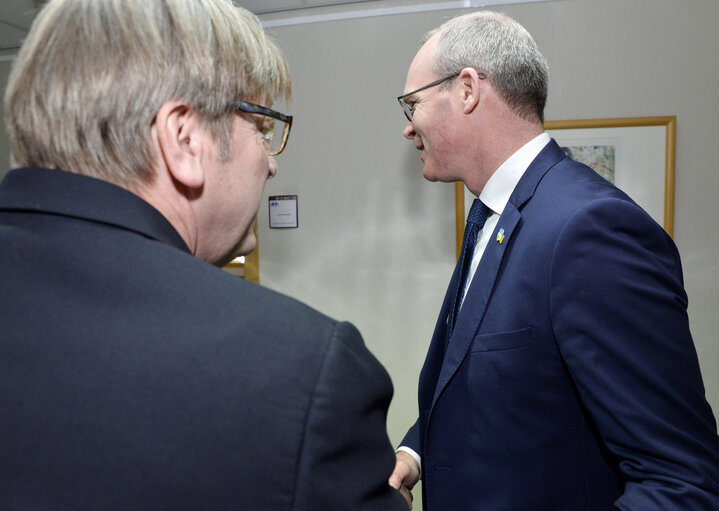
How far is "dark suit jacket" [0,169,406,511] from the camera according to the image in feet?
1.25

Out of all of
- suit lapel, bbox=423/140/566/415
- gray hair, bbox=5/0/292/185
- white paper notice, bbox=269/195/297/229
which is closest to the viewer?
gray hair, bbox=5/0/292/185

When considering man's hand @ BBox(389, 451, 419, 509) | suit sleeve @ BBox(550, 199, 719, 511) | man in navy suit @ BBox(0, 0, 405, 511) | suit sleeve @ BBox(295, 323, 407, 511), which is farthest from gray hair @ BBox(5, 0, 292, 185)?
man's hand @ BBox(389, 451, 419, 509)

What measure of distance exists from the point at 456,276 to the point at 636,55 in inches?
61.9

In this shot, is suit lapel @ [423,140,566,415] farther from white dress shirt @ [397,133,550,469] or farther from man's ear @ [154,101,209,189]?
man's ear @ [154,101,209,189]

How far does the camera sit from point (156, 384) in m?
0.39

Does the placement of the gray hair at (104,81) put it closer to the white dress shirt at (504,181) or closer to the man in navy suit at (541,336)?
the man in navy suit at (541,336)

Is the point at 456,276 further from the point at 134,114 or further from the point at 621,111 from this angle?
the point at 621,111

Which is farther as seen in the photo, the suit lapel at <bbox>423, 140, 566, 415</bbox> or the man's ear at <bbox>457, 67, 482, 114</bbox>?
the man's ear at <bbox>457, 67, 482, 114</bbox>

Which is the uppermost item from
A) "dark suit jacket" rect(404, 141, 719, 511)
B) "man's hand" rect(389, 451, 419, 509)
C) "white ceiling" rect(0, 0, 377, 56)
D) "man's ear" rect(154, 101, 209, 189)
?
"white ceiling" rect(0, 0, 377, 56)

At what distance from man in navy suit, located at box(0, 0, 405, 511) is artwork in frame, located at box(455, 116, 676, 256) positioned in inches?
79.4

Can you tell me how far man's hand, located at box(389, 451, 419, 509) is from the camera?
3.80 feet

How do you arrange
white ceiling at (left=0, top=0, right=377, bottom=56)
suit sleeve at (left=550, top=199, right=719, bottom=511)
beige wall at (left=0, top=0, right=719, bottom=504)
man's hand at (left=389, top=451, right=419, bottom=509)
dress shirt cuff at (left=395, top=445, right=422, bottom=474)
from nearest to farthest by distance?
suit sleeve at (left=550, top=199, right=719, bottom=511), man's hand at (left=389, top=451, right=419, bottom=509), dress shirt cuff at (left=395, top=445, right=422, bottom=474), beige wall at (left=0, top=0, right=719, bottom=504), white ceiling at (left=0, top=0, right=377, bottom=56)

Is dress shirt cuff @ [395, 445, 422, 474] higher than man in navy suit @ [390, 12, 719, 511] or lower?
lower

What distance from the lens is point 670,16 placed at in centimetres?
214
